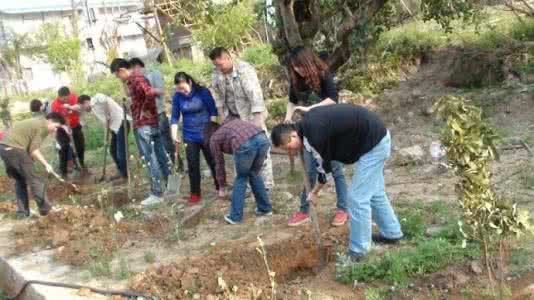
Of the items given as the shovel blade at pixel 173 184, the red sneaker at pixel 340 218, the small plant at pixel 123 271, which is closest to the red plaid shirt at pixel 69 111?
the shovel blade at pixel 173 184

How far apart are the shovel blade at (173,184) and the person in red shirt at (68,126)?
2.15 m

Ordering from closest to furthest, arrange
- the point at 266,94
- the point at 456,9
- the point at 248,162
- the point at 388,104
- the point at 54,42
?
the point at 248,162
the point at 456,9
the point at 388,104
the point at 266,94
the point at 54,42

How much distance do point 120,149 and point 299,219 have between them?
10.7ft

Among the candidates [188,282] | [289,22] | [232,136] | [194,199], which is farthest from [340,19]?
[188,282]

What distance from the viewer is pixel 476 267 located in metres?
3.87

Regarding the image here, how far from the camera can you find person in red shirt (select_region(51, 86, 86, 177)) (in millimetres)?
8281

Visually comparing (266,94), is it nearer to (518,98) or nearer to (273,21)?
A: (273,21)

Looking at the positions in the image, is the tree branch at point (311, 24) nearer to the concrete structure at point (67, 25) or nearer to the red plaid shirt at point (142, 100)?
the red plaid shirt at point (142, 100)

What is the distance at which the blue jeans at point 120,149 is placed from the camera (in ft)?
24.3

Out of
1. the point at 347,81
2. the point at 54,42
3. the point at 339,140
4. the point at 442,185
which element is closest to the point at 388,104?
the point at 347,81

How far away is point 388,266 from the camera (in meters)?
3.97

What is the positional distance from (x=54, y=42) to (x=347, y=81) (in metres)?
19.3

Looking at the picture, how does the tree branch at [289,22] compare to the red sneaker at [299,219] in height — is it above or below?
above

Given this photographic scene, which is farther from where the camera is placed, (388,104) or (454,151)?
(388,104)
